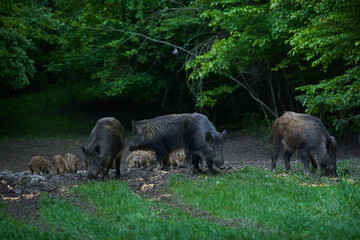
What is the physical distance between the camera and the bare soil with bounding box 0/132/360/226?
7547 mm

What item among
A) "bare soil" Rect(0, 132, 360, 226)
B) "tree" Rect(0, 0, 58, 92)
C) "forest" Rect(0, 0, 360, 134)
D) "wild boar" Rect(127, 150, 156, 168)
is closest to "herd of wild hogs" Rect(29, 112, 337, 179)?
"bare soil" Rect(0, 132, 360, 226)

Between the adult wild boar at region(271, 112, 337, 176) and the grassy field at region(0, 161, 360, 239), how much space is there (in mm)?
1179

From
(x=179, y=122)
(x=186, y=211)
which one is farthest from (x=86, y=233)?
(x=179, y=122)

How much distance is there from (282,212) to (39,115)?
83.4ft

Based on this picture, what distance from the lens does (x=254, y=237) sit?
4820 millimetres

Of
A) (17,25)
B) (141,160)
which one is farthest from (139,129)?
(17,25)

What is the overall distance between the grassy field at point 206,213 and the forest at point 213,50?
393 cm

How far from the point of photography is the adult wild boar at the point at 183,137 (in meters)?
10.1

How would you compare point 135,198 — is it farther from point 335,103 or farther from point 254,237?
point 335,103

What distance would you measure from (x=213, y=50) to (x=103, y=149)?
6.56 metres

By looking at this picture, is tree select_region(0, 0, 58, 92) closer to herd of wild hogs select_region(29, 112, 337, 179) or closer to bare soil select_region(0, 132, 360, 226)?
bare soil select_region(0, 132, 360, 226)

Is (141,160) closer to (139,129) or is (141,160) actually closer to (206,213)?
(139,129)

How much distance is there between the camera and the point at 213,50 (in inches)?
584

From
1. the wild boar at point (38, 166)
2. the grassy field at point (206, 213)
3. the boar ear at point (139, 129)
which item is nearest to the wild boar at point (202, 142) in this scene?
the grassy field at point (206, 213)
